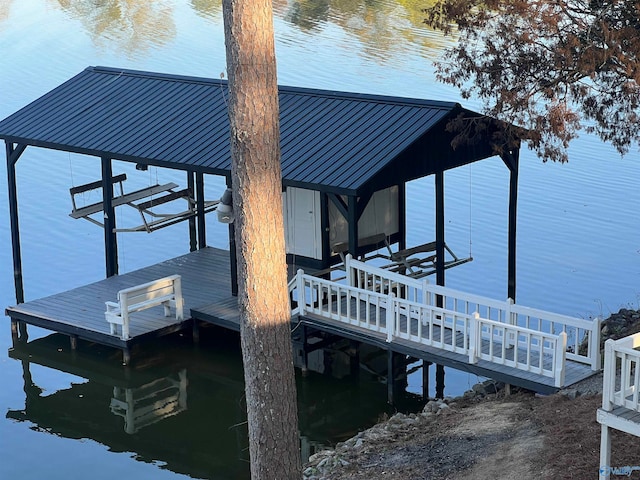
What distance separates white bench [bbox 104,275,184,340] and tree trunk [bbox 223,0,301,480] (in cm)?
879

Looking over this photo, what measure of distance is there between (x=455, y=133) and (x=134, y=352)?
21.8ft

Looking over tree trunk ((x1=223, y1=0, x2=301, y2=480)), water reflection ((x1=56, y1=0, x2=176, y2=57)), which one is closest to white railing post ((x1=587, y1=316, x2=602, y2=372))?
tree trunk ((x1=223, y1=0, x2=301, y2=480))

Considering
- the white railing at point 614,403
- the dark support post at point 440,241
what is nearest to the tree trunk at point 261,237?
the white railing at point 614,403

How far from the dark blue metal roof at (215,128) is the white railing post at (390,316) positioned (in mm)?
1675

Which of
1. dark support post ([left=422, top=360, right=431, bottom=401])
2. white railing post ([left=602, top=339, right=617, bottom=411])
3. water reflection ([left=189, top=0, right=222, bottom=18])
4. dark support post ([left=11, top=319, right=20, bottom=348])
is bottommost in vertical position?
dark support post ([left=11, top=319, right=20, bottom=348])

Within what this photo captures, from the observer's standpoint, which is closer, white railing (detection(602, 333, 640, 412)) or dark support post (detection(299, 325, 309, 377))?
white railing (detection(602, 333, 640, 412))

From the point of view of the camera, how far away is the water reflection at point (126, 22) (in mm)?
44981

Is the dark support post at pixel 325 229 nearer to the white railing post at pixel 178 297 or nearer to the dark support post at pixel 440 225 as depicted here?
the dark support post at pixel 440 225

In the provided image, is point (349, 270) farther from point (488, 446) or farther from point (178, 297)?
point (488, 446)

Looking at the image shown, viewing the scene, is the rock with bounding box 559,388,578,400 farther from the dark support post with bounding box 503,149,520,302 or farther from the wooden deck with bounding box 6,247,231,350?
the wooden deck with bounding box 6,247,231,350

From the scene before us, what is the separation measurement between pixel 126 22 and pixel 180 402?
34.2 m

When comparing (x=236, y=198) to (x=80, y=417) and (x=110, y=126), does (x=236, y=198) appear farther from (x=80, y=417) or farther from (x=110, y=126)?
(x=110, y=126)

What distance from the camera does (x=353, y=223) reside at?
57.8ft

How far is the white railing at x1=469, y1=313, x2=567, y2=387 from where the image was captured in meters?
14.8
